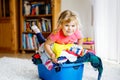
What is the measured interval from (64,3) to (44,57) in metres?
2.06

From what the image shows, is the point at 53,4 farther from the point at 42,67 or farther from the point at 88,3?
the point at 42,67

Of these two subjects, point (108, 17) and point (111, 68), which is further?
point (108, 17)

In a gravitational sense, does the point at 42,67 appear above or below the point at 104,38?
below

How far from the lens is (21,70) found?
217 cm

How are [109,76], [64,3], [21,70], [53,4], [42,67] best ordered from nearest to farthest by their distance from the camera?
[42,67] < [109,76] < [21,70] < [53,4] < [64,3]

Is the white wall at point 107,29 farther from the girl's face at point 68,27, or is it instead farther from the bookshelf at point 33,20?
the girl's face at point 68,27

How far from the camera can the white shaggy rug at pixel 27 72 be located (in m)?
1.89

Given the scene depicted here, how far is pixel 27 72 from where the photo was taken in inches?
81.9

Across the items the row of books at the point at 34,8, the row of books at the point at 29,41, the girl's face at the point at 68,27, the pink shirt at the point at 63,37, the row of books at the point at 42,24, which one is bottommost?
the row of books at the point at 29,41

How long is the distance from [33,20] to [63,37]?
191 centimetres

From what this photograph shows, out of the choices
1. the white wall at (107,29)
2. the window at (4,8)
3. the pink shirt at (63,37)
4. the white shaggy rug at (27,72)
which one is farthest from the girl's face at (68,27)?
the window at (4,8)

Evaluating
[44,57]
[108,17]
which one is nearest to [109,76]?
[44,57]

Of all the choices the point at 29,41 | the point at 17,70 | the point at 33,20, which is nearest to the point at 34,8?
the point at 33,20

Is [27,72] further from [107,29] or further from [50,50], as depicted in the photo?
[107,29]
